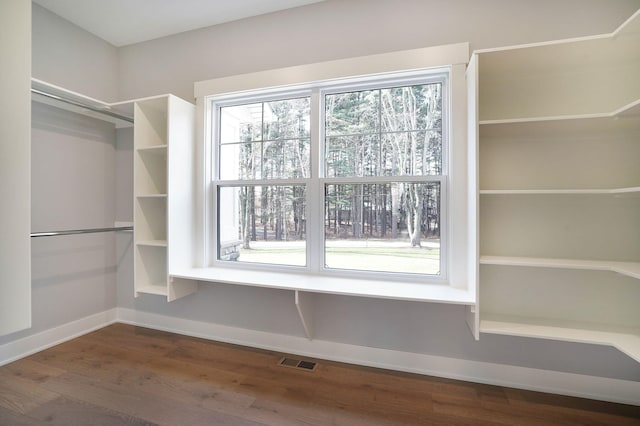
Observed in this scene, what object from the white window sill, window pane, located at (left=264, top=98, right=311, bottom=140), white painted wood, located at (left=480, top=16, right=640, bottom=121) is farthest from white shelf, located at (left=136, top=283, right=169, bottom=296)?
white painted wood, located at (left=480, top=16, right=640, bottom=121)

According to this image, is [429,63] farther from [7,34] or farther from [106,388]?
[106,388]

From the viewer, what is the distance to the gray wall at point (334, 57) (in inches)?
70.8

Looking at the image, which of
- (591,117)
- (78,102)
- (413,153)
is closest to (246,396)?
(413,153)

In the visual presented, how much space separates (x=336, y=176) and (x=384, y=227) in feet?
1.84

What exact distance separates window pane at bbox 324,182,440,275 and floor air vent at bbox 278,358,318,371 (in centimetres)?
75

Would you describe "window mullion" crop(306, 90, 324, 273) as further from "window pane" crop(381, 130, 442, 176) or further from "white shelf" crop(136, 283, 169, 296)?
"white shelf" crop(136, 283, 169, 296)

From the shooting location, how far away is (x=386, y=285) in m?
1.98

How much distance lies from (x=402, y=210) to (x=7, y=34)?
248 centimetres

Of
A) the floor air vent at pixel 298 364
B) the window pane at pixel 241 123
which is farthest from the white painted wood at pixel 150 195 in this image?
the floor air vent at pixel 298 364

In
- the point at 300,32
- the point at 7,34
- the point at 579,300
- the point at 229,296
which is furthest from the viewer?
the point at 229,296

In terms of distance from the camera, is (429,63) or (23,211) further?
(429,63)

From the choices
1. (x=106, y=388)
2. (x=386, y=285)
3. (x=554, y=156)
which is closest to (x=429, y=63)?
(x=554, y=156)

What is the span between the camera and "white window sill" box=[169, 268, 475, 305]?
5.66 feet

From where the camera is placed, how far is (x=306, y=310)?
6.93 ft
